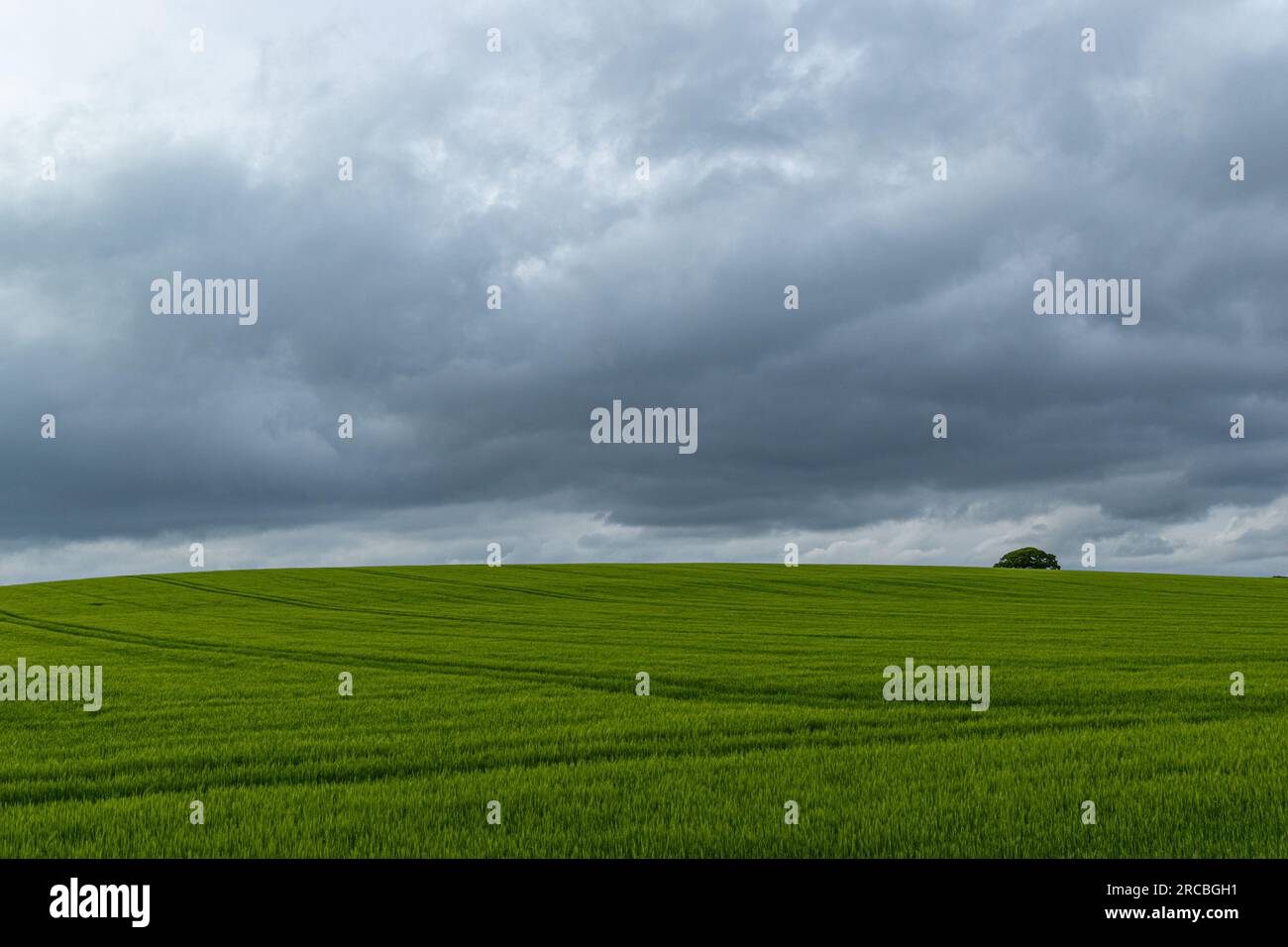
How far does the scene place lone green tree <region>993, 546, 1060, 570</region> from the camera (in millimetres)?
136625

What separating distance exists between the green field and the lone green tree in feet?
337

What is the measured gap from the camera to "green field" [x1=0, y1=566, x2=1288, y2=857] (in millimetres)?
9320

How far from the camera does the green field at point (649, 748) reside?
30.6ft

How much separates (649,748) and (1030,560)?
137 meters

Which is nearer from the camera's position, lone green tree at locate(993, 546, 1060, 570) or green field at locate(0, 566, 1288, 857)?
green field at locate(0, 566, 1288, 857)

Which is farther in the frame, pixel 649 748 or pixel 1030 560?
pixel 1030 560

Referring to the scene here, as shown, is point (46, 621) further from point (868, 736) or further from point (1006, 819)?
point (1006, 819)

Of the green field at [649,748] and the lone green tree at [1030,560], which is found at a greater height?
the lone green tree at [1030,560]

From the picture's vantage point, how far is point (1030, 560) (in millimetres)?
137875

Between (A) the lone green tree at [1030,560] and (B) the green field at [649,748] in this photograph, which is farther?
(A) the lone green tree at [1030,560]

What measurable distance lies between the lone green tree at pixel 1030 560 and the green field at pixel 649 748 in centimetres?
10283

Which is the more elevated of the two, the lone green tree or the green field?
the lone green tree
